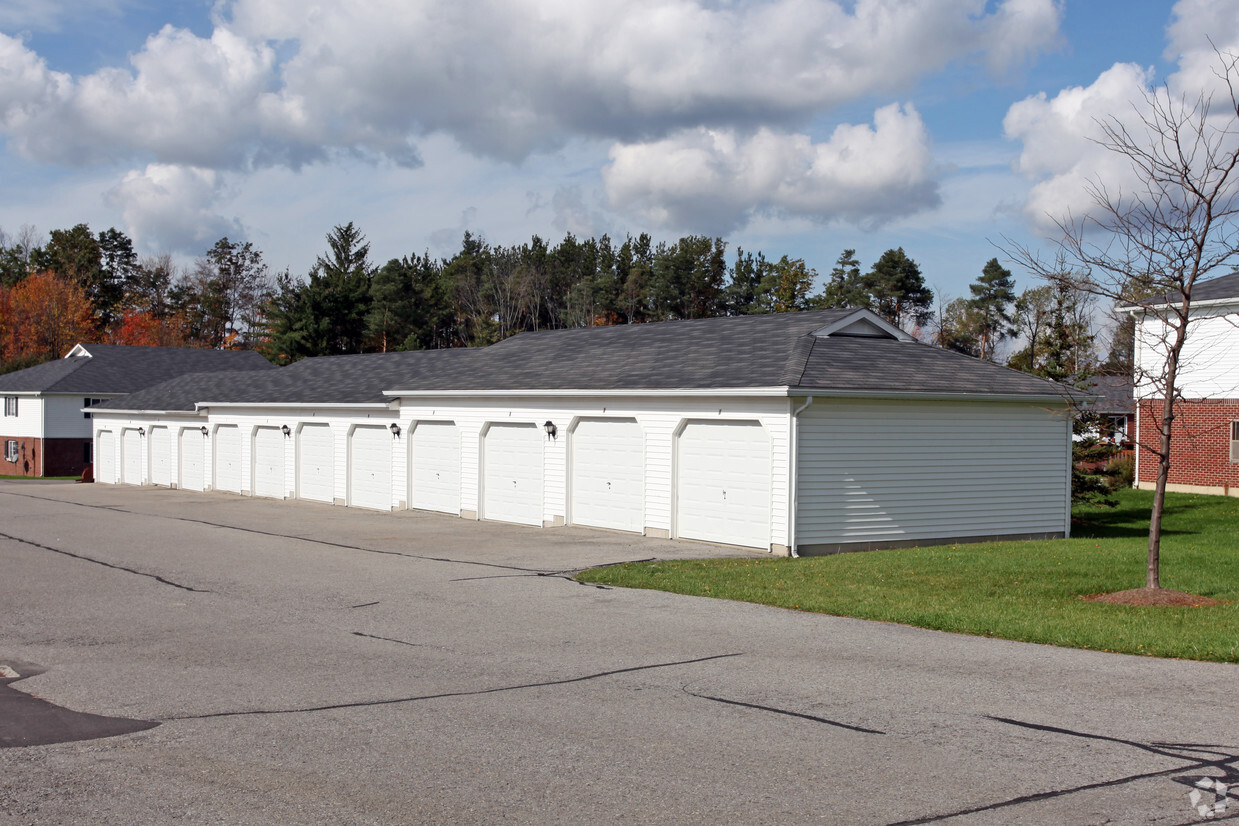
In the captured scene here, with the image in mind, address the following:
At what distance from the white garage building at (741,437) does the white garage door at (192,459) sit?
39.1 feet

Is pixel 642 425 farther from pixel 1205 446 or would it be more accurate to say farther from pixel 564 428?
pixel 1205 446

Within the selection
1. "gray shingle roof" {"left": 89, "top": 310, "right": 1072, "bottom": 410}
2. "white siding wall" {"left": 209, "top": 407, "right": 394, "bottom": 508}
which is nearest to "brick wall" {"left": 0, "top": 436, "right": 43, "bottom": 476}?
"white siding wall" {"left": 209, "top": 407, "right": 394, "bottom": 508}

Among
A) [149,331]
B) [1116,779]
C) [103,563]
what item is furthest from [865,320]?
[149,331]

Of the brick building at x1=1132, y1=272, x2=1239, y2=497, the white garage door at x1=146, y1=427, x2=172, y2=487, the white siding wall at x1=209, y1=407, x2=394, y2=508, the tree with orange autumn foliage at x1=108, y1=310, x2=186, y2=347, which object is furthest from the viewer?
the tree with orange autumn foliage at x1=108, y1=310, x2=186, y2=347

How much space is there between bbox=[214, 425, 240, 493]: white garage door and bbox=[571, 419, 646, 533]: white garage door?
18004 mm

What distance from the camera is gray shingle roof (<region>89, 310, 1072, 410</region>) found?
60.2 ft

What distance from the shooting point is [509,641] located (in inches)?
397

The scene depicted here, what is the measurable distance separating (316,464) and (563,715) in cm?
2531

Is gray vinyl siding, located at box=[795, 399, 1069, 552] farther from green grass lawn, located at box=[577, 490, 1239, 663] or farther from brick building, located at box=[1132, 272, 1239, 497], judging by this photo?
brick building, located at box=[1132, 272, 1239, 497]

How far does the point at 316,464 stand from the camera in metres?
31.0

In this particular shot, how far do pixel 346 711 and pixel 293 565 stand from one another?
9.28 m

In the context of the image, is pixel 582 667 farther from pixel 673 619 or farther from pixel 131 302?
pixel 131 302

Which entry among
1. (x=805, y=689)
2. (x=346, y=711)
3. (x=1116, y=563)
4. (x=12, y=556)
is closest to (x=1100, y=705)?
(x=805, y=689)

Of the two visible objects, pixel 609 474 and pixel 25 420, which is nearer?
pixel 609 474
